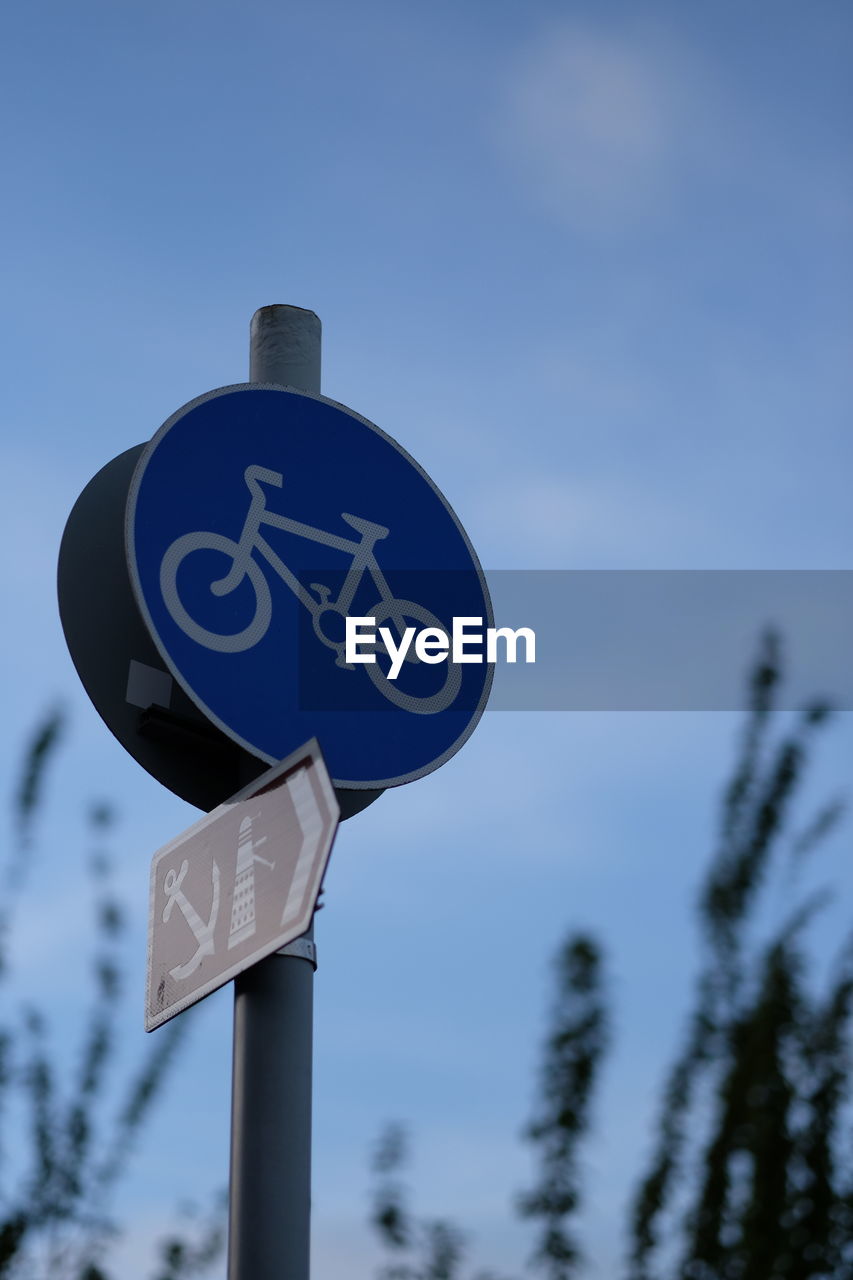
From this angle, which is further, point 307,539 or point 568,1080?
point 307,539

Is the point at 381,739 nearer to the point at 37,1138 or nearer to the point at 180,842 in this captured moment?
the point at 180,842

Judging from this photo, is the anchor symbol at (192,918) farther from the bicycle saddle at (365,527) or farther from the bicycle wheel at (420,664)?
the bicycle saddle at (365,527)

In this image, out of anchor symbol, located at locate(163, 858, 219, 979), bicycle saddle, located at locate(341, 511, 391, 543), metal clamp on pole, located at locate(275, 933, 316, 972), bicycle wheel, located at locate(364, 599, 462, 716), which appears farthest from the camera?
bicycle saddle, located at locate(341, 511, 391, 543)

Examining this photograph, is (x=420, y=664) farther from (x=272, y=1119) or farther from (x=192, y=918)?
(x=272, y=1119)

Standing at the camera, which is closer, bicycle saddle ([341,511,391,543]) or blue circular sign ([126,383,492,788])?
blue circular sign ([126,383,492,788])

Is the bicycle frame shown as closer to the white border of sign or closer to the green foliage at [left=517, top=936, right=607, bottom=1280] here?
the white border of sign

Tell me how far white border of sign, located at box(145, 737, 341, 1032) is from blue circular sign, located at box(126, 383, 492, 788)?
187 mm

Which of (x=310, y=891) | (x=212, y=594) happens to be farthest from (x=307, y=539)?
Result: (x=310, y=891)

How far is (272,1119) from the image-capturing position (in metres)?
2.20

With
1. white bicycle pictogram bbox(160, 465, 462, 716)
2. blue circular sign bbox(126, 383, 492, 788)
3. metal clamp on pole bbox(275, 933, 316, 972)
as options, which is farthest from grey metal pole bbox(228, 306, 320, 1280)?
white bicycle pictogram bbox(160, 465, 462, 716)

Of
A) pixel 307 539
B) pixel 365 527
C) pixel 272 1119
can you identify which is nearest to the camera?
pixel 272 1119

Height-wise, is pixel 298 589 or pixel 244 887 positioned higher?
pixel 298 589

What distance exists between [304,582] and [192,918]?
22.5 inches

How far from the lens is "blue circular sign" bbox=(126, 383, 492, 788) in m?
2.48
